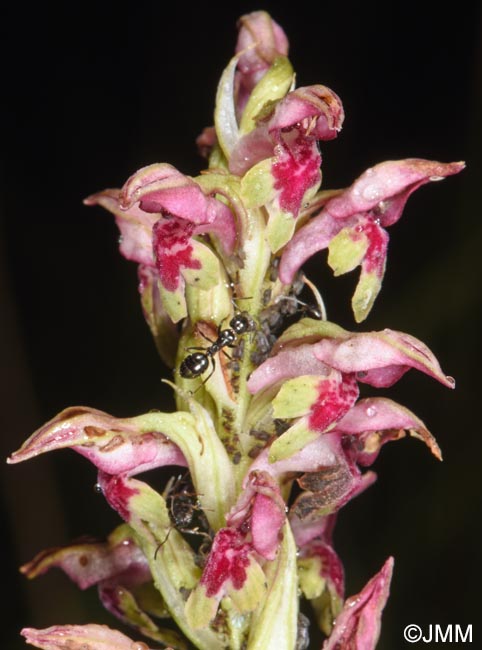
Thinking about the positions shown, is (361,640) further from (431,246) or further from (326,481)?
(431,246)

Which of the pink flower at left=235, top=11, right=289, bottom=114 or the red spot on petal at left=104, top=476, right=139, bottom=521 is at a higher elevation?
the pink flower at left=235, top=11, right=289, bottom=114

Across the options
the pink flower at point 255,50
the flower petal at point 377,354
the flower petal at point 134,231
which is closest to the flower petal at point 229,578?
the flower petal at point 377,354

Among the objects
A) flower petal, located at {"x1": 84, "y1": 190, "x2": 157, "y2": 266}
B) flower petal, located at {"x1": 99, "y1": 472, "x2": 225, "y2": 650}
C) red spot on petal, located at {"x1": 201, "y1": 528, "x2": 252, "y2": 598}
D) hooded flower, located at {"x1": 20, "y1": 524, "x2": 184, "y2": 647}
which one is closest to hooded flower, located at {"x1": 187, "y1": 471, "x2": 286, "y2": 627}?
red spot on petal, located at {"x1": 201, "y1": 528, "x2": 252, "y2": 598}

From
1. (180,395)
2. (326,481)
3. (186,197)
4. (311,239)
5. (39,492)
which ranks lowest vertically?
(39,492)

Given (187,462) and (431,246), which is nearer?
(187,462)

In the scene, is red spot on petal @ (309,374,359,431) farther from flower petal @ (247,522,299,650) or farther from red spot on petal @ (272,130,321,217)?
red spot on petal @ (272,130,321,217)

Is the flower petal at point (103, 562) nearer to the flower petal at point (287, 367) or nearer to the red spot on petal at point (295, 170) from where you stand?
the flower petal at point (287, 367)

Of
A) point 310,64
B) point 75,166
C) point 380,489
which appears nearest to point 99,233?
point 75,166
